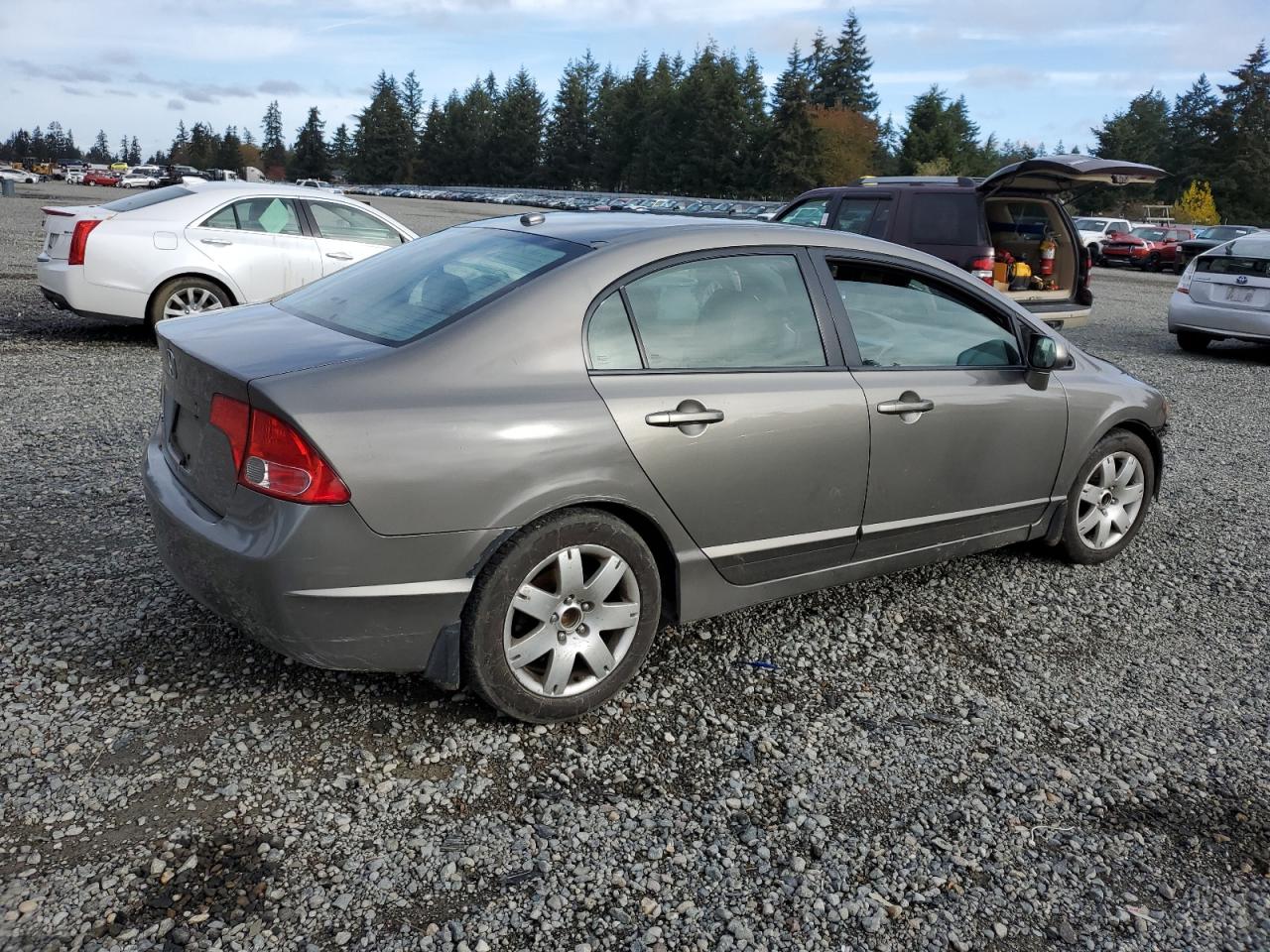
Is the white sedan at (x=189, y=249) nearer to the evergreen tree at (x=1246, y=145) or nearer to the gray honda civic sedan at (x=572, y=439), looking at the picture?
the gray honda civic sedan at (x=572, y=439)

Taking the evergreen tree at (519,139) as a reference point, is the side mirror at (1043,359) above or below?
below

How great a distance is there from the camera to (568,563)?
328 cm

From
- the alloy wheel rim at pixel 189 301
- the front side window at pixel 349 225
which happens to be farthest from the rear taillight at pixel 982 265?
the alloy wheel rim at pixel 189 301

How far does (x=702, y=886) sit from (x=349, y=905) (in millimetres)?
871

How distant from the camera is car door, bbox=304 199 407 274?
10.0 m

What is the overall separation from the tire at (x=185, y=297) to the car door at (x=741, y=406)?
6788 mm

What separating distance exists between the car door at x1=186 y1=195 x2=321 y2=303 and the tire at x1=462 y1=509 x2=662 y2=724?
6.96 m

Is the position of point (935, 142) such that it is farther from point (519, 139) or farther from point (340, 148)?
point (340, 148)

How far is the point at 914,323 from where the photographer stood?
4.30m

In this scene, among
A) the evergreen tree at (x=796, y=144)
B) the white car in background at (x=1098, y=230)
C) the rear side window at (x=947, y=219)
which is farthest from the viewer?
the evergreen tree at (x=796, y=144)

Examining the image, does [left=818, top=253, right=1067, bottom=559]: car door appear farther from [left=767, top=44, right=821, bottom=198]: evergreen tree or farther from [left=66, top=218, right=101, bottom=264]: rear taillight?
[left=767, top=44, right=821, bottom=198]: evergreen tree

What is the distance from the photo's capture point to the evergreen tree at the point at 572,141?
115875 mm

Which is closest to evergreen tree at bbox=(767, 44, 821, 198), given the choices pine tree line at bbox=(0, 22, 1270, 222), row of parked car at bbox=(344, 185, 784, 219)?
pine tree line at bbox=(0, 22, 1270, 222)

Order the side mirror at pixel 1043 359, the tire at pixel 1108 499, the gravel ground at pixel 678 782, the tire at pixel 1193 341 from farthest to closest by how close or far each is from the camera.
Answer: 1. the tire at pixel 1193 341
2. the tire at pixel 1108 499
3. the side mirror at pixel 1043 359
4. the gravel ground at pixel 678 782
